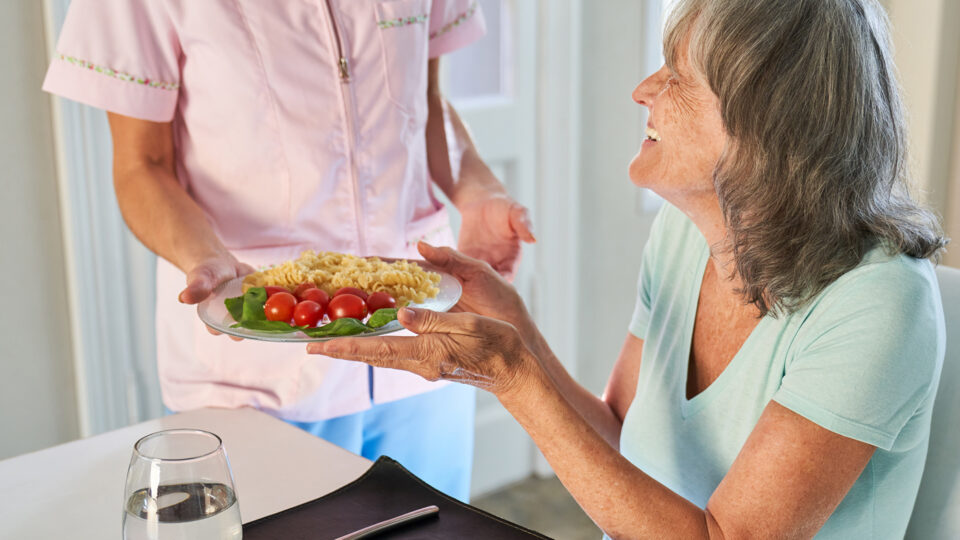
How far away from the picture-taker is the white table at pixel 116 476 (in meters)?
1.11

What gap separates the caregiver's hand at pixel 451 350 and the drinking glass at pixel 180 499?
33 cm

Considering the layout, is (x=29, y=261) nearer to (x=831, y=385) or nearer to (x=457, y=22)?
(x=457, y=22)

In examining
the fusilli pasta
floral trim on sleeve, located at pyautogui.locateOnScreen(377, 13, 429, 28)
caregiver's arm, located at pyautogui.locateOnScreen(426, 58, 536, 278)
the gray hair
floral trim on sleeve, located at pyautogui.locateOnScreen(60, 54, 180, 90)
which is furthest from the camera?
caregiver's arm, located at pyautogui.locateOnScreen(426, 58, 536, 278)

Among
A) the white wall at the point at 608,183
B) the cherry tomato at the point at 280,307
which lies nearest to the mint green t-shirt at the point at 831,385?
the cherry tomato at the point at 280,307

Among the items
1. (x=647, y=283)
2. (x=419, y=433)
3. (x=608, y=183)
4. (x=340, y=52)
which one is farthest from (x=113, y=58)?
(x=608, y=183)

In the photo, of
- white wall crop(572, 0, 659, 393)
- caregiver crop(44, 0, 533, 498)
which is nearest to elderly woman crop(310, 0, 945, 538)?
caregiver crop(44, 0, 533, 498)

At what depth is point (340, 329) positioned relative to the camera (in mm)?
1196

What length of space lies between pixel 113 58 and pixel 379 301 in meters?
0.57

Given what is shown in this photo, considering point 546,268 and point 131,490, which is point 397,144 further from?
point 546,268

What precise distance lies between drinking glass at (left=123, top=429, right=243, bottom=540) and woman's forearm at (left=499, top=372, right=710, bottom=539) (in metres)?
0.42

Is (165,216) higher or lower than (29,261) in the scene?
higher

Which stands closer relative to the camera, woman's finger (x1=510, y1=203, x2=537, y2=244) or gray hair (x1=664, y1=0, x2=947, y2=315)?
gray hair (x1=664, y1=0, x2=947, y2=315)

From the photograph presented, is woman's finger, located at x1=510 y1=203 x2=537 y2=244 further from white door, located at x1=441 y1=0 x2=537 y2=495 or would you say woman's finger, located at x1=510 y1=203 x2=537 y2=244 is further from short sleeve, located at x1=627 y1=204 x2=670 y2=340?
white door, located at x1=441 y1=0 x2=537 y2=495

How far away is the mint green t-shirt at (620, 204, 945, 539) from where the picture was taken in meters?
1.06
